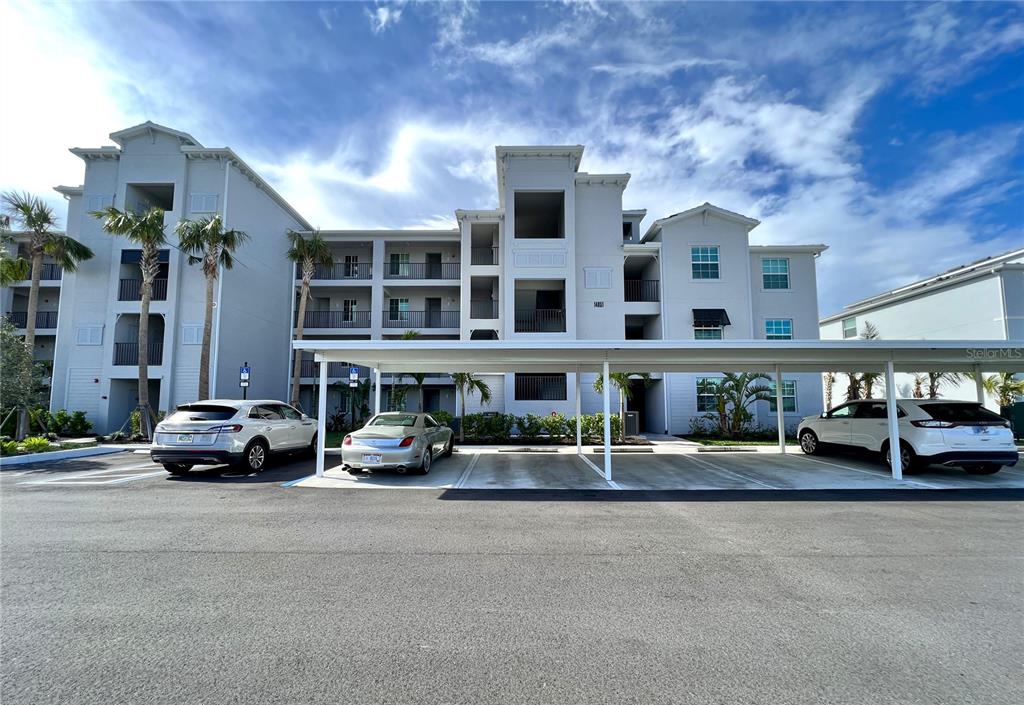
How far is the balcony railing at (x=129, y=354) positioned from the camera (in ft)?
65.5

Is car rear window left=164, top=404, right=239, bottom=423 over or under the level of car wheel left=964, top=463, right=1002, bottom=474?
over

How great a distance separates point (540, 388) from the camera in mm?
20438

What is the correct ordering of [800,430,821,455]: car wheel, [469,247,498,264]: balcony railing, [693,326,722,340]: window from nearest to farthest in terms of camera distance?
[800,430,821,455]: car wheel, [693,326,722,340]: window, [469,247,498,264]: balcony railing

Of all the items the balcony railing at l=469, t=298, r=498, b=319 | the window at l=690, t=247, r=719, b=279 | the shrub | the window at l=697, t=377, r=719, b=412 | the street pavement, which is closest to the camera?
the street pavement

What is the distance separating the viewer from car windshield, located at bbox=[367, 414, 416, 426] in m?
10.5

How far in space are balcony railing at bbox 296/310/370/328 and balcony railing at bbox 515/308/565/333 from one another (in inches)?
354

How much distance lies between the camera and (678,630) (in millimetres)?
3486

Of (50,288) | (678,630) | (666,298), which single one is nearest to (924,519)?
(678,630)

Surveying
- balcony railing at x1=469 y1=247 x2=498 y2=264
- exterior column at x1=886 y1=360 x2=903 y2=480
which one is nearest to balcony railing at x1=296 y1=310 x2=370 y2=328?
balcony railing at x1=469 y1=247 x2=498 y2=264

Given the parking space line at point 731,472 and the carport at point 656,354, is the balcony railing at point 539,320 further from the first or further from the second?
the parking space line at point 731,472

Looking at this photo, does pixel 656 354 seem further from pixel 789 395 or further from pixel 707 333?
pixel 789 395

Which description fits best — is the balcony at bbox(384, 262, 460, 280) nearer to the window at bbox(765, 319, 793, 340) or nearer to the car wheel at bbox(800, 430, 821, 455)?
the window at bbox(765, 319, 793, 340)

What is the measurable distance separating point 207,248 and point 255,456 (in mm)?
12546

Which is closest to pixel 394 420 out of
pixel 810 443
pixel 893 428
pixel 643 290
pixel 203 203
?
pixel 893 428
